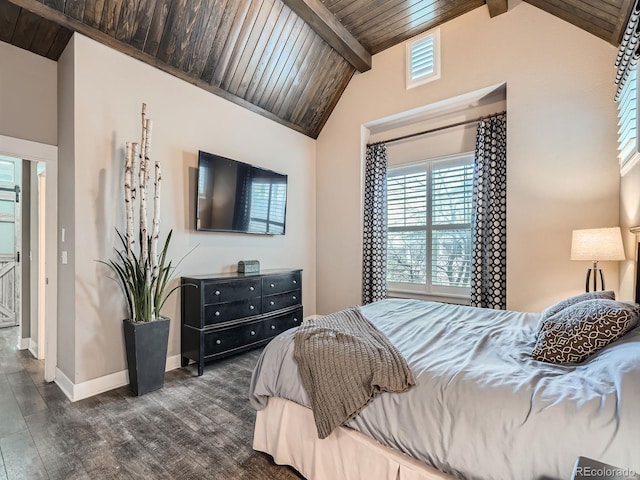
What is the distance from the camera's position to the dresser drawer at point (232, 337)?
292 centimetres

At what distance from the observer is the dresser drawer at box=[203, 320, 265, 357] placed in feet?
9.58

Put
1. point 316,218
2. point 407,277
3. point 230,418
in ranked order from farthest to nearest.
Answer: point 316,218
point 407,277
point 230,418

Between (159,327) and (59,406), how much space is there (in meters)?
0.84

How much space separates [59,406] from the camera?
7.61 feet

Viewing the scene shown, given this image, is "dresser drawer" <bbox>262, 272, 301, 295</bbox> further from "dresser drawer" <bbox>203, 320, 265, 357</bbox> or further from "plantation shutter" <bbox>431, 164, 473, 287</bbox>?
"plantation shutter" <bbox>431, 164, 473, 287</bbox>

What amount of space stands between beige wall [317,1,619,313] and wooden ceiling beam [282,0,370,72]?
87cm

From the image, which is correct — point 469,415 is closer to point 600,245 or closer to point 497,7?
point 600,245

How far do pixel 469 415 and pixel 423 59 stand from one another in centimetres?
393

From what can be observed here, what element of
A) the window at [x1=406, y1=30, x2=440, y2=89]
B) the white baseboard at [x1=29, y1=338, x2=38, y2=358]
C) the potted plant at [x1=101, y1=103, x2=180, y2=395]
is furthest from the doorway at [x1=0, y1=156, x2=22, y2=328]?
the window at [x1=406, y1=30, x2=440, y2=89]

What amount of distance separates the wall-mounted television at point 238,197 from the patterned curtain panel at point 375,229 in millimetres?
1160

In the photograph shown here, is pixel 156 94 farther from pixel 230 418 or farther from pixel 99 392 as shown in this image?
pixel 230 418

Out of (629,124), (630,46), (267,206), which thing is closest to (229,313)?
(267,206)

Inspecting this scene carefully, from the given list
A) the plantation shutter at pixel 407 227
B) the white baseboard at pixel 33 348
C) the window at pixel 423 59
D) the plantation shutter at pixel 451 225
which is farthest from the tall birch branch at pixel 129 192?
the plantation shutter at pixel 451 225

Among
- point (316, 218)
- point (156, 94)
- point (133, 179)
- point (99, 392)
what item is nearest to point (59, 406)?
point (99, 392)
